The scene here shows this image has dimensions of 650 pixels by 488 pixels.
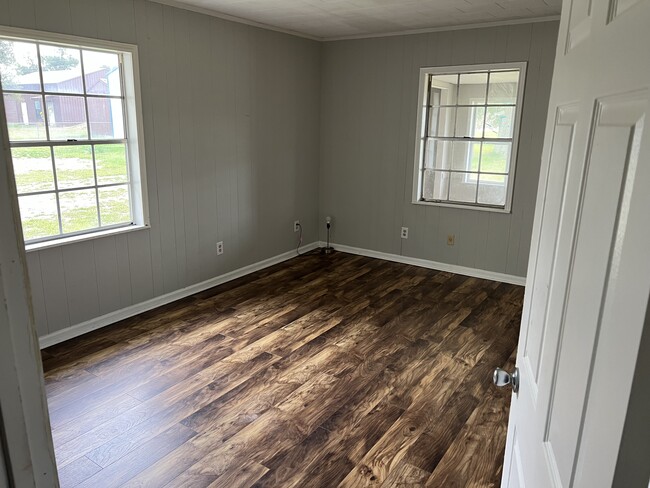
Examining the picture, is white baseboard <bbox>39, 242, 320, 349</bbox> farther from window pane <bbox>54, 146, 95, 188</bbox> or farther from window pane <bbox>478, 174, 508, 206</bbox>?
window pane <bbox>478, 174, 508, 206</bbox>

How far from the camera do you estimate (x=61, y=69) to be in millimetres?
3168

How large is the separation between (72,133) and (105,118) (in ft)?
0.98

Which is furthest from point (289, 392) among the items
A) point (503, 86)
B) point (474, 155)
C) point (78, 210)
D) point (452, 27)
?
point (503, 86)

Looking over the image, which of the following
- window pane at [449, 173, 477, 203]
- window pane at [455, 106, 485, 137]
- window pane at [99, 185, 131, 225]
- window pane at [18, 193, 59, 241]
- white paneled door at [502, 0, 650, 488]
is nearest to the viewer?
white paneled door at [502, 0, 650, 488]

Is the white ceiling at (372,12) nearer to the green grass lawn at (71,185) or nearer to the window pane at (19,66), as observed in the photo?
the window pane at (19,66)

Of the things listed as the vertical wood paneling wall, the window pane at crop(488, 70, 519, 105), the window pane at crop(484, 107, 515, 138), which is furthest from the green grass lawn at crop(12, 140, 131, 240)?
the window pane at crop(488, 70, 519, 105)

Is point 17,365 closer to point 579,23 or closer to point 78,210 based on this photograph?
point 579,23

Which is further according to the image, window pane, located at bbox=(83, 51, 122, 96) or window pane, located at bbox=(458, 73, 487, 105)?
window pane, located at bbox=(458, 73, 487, 105)

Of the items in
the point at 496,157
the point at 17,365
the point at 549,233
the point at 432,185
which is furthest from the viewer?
the point at 432,185

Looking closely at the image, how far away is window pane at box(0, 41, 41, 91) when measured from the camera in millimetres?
2883

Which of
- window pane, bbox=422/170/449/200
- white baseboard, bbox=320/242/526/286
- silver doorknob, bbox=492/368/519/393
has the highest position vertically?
window pane, bbox=422/170/449/200

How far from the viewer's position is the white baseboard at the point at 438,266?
15.6 ft

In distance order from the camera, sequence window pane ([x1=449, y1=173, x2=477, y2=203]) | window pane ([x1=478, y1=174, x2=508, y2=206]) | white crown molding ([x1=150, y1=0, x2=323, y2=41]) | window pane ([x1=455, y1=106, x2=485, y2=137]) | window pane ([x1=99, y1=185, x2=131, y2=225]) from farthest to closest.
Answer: window pane ([x1=449, y1=173, x2=477, y2=203]), window pane ([x1=478, y1=174, x2=508, y2=206]), window pane ([x1=455, y1=106, x2=485, y2=137]), white crown molding ([x1=150, y1=0, x2=323, y2=41]), window pane ([x1=99, y1=185, x2=131, y2=225])

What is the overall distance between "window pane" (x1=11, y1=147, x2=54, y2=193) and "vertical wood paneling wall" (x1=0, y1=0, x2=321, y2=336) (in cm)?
44
